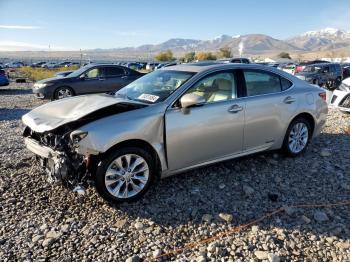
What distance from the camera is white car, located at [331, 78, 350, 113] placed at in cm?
916

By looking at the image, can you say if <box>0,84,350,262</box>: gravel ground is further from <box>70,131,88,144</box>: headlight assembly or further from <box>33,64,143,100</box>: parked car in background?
<box>33,64,143,100</box>: parked car in background

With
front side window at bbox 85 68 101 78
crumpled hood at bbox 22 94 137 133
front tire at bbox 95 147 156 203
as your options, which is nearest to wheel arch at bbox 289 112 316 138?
front tire at bbox 95 147 156 203

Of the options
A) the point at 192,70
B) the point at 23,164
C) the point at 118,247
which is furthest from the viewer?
the point at 23,164

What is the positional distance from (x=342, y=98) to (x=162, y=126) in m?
6.78

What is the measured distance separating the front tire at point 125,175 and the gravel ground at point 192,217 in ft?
0.49

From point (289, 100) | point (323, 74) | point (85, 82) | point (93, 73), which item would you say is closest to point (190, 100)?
point (289, 100)

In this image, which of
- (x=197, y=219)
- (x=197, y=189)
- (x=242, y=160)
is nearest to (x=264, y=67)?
(x=242, y=160)

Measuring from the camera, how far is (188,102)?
428cm

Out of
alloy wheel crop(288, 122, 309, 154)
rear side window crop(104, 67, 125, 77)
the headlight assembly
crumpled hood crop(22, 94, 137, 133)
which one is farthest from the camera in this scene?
rear side window crop(104, 67, 125, 77)

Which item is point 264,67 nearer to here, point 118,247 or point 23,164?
point 118,247

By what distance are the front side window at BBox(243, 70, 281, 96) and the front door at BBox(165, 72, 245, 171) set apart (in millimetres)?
261

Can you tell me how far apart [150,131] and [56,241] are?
154 centimetres

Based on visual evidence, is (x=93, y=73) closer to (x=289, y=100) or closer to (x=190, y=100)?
(x=289, y=100)

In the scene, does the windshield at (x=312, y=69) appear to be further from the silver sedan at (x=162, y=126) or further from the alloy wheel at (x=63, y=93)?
the silver sedan at (x=162, y=126)
